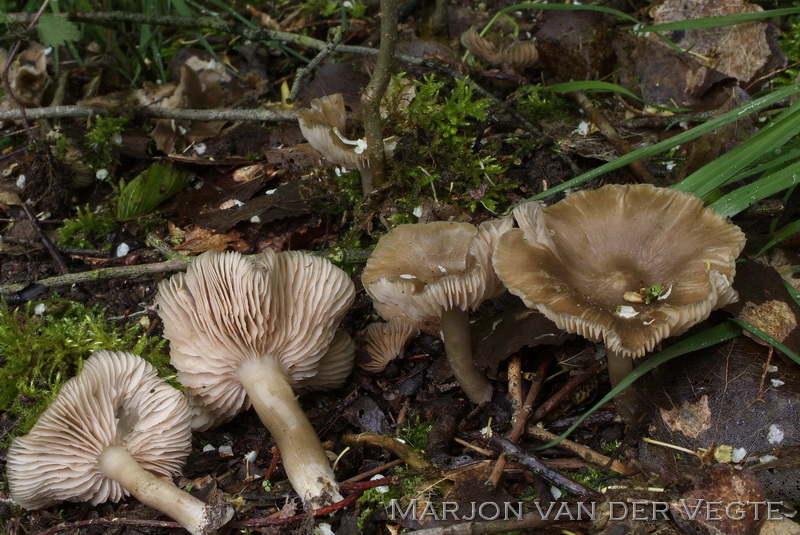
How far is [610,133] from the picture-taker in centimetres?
375

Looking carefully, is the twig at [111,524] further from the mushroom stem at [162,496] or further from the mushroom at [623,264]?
the mushroom at [623,264]

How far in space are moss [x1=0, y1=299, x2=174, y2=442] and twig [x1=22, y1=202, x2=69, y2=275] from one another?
0.46m

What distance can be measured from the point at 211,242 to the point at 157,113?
1.35m

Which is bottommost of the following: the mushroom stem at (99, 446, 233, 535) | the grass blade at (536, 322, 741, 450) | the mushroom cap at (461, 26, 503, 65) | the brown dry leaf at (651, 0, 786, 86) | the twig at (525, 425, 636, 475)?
the twig at (525, 425, 636, 475)

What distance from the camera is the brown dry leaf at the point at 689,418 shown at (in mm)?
2680

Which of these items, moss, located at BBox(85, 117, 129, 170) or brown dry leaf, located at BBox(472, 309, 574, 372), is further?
moss, located at BBox(85, 117, 129, 170)

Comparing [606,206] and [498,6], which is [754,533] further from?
[498,6]

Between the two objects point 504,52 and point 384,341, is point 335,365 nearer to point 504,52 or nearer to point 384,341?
point 384,341

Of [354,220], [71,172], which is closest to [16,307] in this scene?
[71,172]

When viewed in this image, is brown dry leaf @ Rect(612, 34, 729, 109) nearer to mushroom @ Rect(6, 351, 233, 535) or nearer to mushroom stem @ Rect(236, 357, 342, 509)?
mushroom stem @ Rect(236, 357, 342, 509)

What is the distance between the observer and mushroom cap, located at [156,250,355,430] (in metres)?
2.80

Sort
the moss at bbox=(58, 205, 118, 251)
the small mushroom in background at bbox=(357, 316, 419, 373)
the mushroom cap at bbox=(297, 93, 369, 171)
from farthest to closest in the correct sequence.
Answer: the moss at bbox=(58, 205, 118, 251)
the mushroom cap at bbox=(297, 93, 369, 171)
the small mushroom in background at bbox=(357, 316, 419, 373)

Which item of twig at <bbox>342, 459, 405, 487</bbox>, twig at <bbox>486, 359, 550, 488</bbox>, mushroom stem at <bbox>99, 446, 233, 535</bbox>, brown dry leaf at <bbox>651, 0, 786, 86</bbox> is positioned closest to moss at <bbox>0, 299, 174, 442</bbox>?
mushroom stem at <bbox>99, 446, 233, 535</bbox>

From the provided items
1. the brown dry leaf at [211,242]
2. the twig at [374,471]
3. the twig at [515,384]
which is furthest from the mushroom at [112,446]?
the twig at [515,384]
